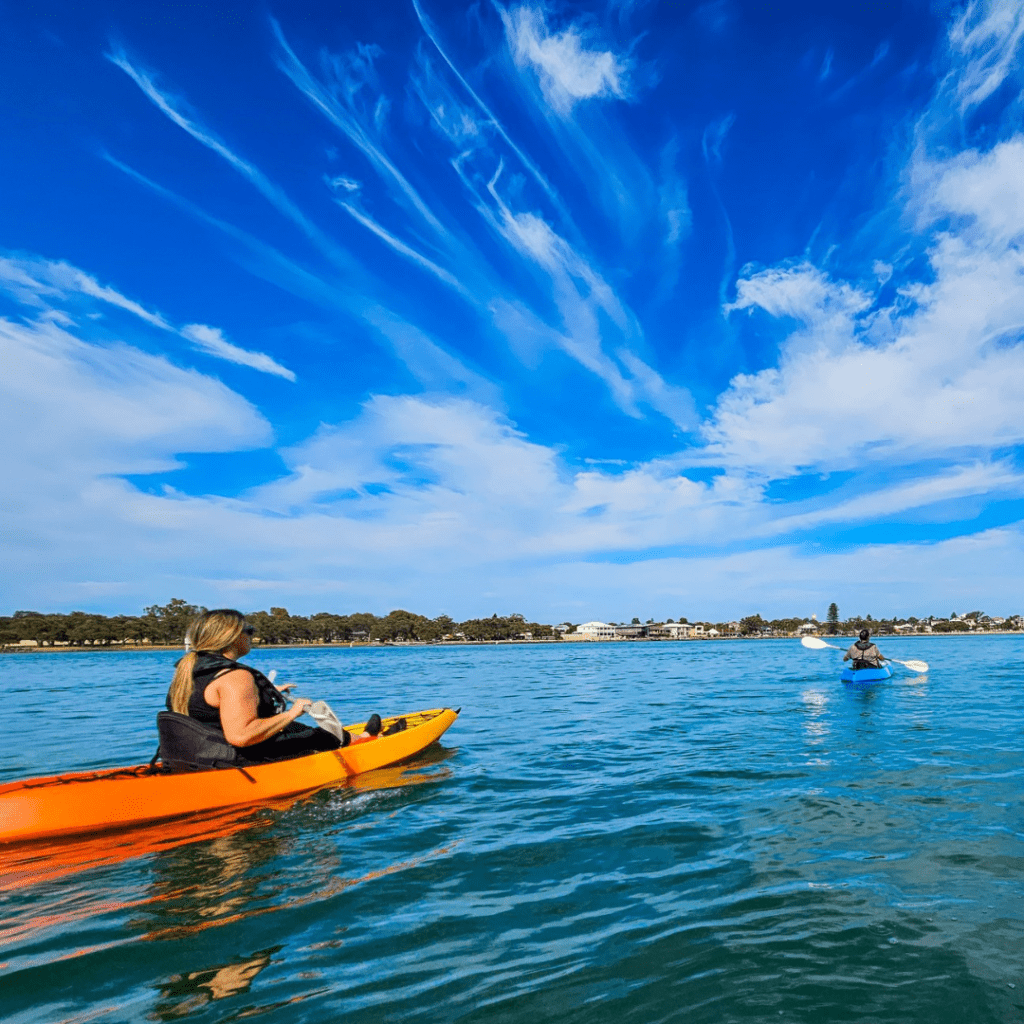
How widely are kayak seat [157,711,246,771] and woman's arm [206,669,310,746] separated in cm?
23

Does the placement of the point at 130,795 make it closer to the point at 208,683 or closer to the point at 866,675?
the point at 208,683

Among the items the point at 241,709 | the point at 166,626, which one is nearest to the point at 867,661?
the point at 241,709

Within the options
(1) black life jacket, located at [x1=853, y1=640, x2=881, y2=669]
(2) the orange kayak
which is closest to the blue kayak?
(1) black life jacket, located at [x1=853, y1=640, x2=881, y2=669]

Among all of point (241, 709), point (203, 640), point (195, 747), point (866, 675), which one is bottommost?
point (195, 747)

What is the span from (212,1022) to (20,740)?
16.8 metres

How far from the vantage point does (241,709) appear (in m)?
7.93

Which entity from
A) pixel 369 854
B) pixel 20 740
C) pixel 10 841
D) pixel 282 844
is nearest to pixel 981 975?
pixel 369 854

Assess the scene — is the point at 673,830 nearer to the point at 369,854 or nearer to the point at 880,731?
the point at 369,854

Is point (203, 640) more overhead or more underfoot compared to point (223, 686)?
more overhead

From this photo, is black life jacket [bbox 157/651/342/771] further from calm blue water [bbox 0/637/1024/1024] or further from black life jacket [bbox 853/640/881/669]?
black life jacket [bbox 853/640/881/669]

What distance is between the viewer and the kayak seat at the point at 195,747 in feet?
27.1

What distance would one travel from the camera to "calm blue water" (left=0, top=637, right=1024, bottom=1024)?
3.89 m

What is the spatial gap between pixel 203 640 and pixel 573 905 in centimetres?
533

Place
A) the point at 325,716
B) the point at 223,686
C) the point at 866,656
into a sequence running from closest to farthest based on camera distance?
the point at 223,686
the point at 325,716
the point at 866,656
